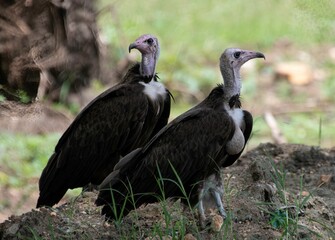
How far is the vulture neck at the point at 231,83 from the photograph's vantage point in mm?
5930

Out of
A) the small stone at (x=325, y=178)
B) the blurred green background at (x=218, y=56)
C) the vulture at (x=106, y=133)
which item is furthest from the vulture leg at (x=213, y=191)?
the blurred green background at (x=218, y=56)

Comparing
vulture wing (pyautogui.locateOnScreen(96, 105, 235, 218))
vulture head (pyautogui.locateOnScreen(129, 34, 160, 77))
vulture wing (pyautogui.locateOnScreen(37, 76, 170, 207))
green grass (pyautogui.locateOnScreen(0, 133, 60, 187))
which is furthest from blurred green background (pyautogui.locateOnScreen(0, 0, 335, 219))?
vulture wing (pyautogui.locateOnScreen(96, 105, 235, 218))

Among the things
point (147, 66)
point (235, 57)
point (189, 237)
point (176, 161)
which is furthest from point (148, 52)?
point (189, 237)

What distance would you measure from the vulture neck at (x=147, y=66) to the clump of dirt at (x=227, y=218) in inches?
36.0

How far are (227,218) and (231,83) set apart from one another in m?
1.05

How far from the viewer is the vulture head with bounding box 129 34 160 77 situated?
6652 mm

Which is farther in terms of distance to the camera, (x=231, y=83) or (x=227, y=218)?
(x=231, y=83)

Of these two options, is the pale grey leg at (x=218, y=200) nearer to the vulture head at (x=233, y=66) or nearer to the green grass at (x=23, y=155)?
the vulture head at (x=233, y=66)

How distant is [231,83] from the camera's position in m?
5.98

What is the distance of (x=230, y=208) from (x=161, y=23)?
8.50 m

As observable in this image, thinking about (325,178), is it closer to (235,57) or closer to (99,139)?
(235,57)

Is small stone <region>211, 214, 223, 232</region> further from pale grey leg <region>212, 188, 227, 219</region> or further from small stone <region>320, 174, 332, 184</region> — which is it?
small stone <region>320, 174, 332, 184</region>

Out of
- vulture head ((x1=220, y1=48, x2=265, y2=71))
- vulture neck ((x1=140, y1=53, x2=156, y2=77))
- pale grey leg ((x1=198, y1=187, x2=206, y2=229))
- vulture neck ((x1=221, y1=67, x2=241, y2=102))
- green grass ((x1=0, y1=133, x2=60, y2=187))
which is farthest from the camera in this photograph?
green grass ((x1=0, y1=133, x2=60, y2=187))

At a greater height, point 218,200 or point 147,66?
point 147,66
